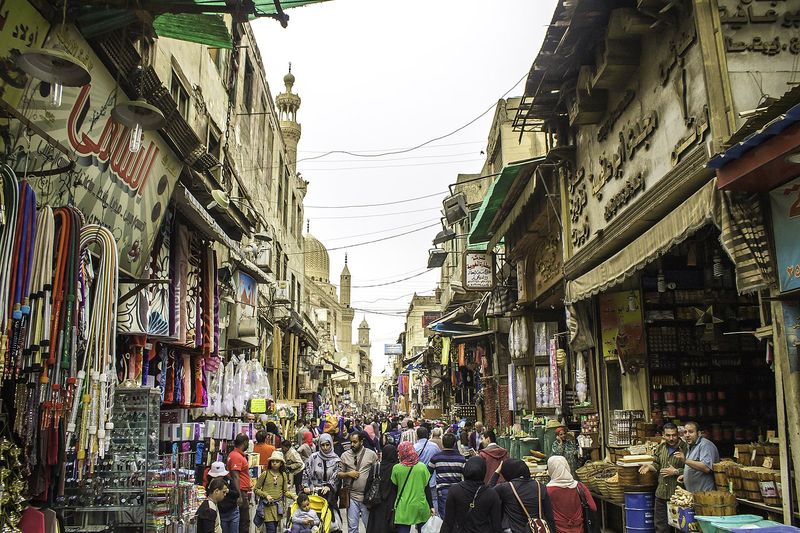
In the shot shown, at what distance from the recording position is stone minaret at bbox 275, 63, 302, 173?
4316cm

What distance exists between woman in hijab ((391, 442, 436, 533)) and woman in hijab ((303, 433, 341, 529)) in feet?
4.18

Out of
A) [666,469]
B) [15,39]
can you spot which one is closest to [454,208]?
[666,469]

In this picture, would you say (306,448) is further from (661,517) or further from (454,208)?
(454,208)

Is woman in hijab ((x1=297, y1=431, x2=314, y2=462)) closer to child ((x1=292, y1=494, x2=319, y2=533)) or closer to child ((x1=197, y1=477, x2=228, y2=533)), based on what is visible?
child ((x1=292, y1=494, x2=319, y2=533))

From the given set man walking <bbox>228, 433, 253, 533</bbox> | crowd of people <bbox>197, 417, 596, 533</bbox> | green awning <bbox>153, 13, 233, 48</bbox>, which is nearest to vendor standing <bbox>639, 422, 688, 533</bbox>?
crowd of people <bbox>197, 417, 596, 533</bbox>

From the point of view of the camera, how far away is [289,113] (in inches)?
1796

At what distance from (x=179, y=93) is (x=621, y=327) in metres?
9.16

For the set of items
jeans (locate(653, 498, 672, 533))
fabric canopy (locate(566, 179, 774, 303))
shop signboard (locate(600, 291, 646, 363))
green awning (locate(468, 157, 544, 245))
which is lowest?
jeans (locate(653, 498, 672, 533))

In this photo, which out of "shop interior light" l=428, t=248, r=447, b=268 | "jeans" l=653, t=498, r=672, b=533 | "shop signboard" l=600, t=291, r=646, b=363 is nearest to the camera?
"jeans" l=653, t=498, r=672, b=533

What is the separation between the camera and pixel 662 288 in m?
9.56

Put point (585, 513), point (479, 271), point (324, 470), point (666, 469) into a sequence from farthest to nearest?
point (479, 271) < point (324, 470) < point (666, 469) < point (585, 513)

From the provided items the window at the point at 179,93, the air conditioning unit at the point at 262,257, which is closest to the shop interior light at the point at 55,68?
the window at the point at 179,93

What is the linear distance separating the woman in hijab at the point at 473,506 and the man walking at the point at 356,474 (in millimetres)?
2903

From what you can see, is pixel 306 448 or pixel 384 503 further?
pixel 306 448
